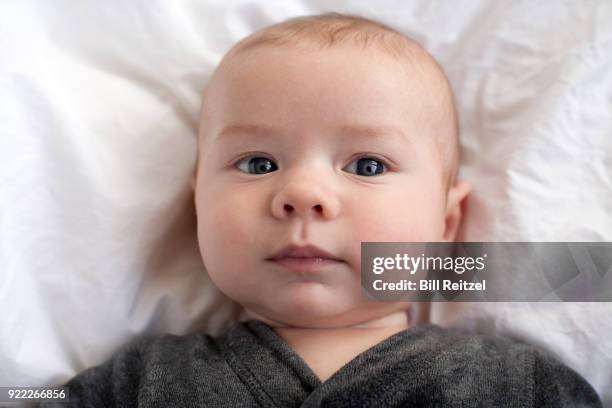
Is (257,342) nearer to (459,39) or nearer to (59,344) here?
(59,344)

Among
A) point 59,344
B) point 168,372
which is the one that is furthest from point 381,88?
point 59,344

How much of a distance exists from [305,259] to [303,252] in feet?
0.05

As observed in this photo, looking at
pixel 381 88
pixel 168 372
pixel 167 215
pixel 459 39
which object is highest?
pixel 459 39

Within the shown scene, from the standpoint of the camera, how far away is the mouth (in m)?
0.99

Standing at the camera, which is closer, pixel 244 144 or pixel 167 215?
pixel 244 144

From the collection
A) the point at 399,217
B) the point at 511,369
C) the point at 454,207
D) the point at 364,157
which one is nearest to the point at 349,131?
the point at 364,157

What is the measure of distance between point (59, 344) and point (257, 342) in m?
0.36

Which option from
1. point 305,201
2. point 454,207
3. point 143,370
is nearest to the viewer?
point 305,201

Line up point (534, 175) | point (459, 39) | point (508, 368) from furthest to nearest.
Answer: point (459, 39)
point (534, 175)
point (508, 368)

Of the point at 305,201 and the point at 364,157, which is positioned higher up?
the point at 364,157

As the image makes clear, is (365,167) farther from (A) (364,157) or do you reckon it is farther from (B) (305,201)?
(B) (305,201)

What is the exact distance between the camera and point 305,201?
3.16ft

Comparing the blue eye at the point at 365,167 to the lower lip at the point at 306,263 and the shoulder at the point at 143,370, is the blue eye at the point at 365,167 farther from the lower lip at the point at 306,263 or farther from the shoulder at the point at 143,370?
the shoulder at the point at 143,370

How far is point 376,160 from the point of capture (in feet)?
3.47
